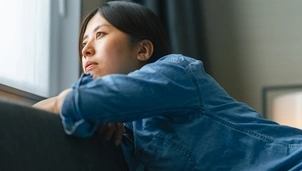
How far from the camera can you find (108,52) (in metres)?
1.16

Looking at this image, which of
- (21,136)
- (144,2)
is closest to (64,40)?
(144,2)

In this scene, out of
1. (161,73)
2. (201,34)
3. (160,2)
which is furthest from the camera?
(201,34)

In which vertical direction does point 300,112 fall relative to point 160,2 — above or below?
below

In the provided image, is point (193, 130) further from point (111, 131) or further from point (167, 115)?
point (111, 131)

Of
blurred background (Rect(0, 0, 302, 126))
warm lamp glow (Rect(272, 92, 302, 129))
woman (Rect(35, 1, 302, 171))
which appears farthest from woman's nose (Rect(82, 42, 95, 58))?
warm lamp glow (Rect(272, 92, 302, 129))

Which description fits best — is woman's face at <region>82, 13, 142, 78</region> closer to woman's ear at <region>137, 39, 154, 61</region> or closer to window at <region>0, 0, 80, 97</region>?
woman's ear at <region>137, 39, 154, 61</region>

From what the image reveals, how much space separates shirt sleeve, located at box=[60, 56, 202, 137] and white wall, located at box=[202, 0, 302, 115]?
1503 millimetres

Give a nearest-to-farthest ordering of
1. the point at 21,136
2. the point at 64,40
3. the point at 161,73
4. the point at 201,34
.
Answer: the point at 21,136
the point at 161,73
the point at 64,40
the point at 201,34

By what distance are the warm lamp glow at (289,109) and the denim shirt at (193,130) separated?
1.03m

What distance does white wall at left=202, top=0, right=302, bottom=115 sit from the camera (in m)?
Answer: 2.35

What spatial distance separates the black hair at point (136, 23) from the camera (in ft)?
3.91

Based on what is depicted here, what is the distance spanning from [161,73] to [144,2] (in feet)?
4.27

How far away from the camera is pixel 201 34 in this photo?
234cm

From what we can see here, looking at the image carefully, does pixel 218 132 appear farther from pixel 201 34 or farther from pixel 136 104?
pixel 201 34
